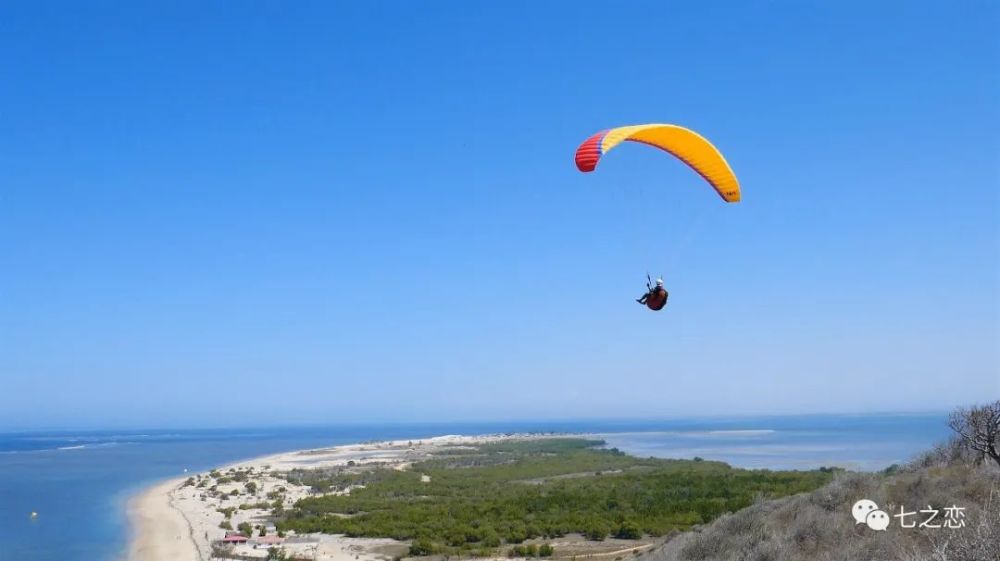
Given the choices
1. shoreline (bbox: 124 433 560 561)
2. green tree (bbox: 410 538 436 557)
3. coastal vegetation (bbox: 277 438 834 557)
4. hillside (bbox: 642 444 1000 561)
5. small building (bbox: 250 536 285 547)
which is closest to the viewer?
hillside (bbox: 642 444 1000 561)

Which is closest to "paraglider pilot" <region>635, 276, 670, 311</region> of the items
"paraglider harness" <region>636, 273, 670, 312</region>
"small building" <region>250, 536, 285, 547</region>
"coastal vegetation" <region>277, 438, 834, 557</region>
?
"paraglider harness" <region>636, 273, 670, 312</region>

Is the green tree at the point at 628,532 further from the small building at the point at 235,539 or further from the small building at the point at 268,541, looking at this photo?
the small building at the point at 235,539

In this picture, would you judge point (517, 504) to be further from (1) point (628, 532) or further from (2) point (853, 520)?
(2) point (853, 520)

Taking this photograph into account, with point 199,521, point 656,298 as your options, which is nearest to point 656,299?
point 656,298

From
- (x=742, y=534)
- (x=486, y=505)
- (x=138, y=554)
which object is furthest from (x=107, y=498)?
(x=742, y=534)

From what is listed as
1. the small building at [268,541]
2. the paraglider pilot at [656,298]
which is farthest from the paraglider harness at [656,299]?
the small building at [268,541]

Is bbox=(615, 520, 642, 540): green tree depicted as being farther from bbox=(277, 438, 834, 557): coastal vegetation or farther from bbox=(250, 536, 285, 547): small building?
bbox=(250, 536, 285, 547): small building

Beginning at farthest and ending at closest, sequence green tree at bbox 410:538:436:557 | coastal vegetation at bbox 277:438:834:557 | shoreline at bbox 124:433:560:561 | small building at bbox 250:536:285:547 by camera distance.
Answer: coastal vegetation at bbox 277:438:834:557, small building at bbox 250:536:285:547, shoreline at bbox 124:433:560:561, green tree at bbox 410:538:436:557
